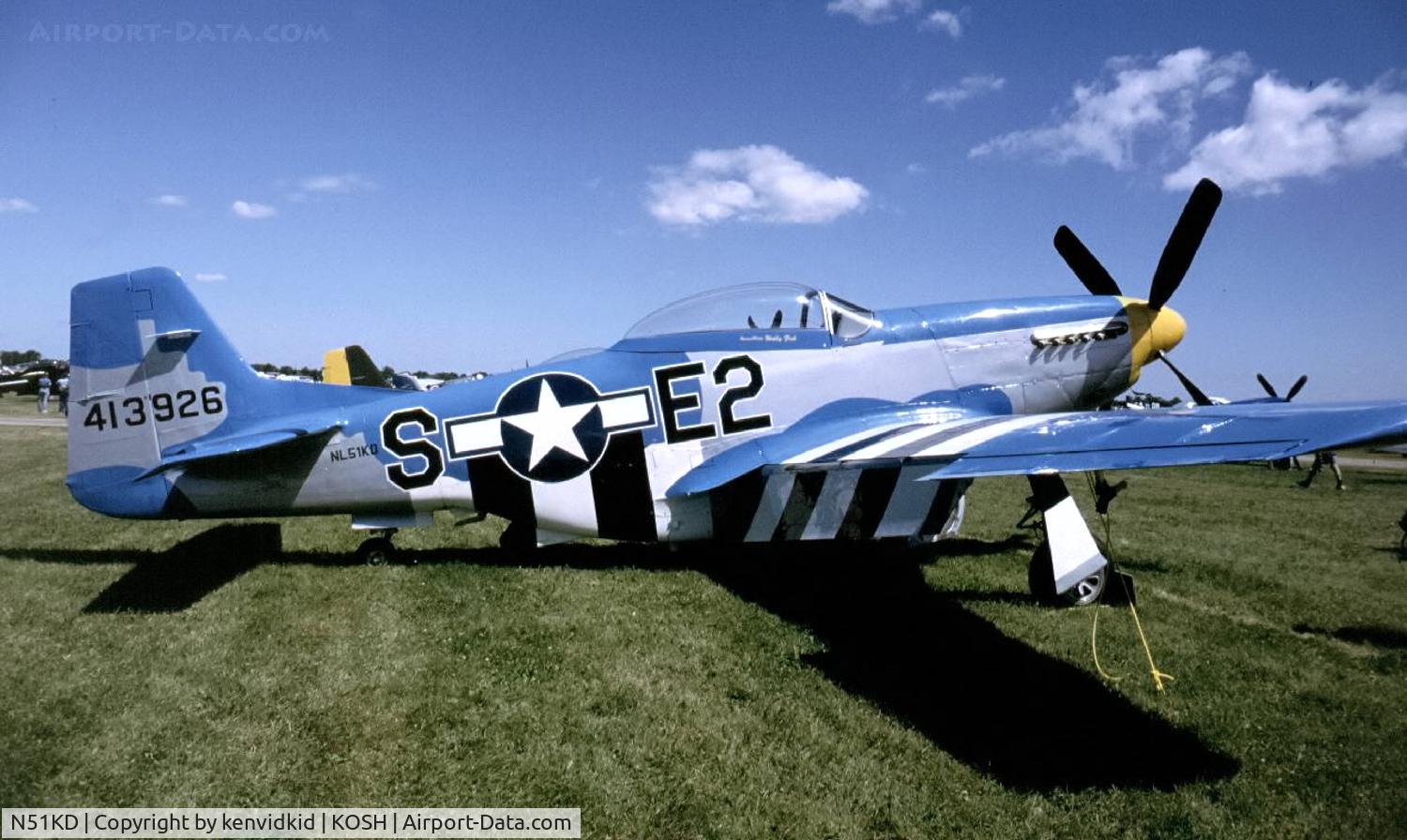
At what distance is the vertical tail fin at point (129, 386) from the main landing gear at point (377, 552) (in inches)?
65.7

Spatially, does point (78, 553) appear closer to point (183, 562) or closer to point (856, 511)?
point (183, 562)

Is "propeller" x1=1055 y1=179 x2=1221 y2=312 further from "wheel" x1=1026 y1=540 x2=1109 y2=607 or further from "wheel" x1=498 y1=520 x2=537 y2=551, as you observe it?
"wheel" x1=498 y1=520 x2=537 y2=551

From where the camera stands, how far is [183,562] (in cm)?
664

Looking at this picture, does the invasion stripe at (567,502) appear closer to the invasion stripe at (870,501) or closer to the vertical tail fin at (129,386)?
the invasion stripe at (870,501)

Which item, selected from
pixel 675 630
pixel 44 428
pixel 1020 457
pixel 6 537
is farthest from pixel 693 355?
pixel 44 428

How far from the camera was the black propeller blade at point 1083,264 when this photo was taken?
9.11 metres

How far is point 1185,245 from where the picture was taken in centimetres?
734

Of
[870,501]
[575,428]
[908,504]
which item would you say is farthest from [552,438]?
[908,504]

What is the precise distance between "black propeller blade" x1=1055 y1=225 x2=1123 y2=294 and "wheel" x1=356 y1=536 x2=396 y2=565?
9.06 m

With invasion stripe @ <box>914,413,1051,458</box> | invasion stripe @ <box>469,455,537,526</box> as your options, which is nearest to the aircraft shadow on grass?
invasion stripe @ <box>469,455,537,526</box>

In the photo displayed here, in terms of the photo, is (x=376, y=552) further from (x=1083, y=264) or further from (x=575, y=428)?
(x=1083, y=264)

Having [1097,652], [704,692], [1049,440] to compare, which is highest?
[1049,440]

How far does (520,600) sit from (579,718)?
199 cm

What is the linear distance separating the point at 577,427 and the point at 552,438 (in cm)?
25
